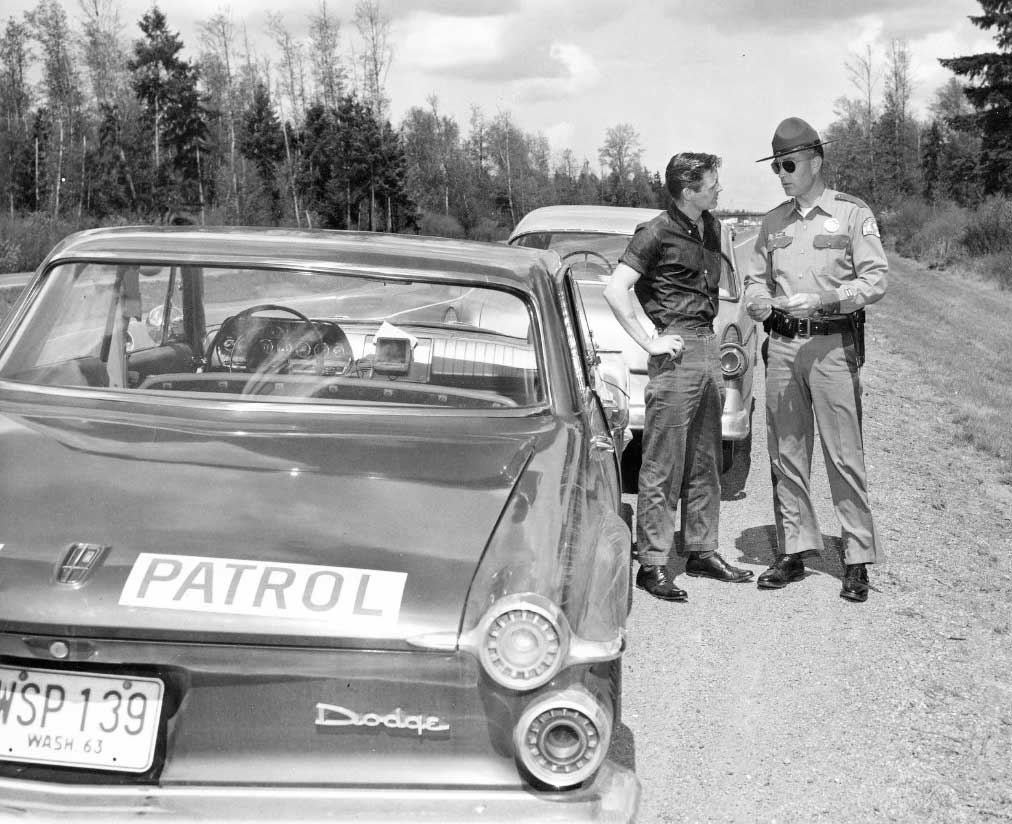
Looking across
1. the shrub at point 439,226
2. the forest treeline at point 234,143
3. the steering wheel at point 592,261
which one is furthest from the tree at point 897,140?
the steering wheel at point 592,261

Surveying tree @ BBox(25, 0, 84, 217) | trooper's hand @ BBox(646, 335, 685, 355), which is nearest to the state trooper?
trooper's hand @ BBox(646, 335, 685, 355)

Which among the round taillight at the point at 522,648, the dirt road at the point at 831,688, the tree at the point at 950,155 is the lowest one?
the dirt road at the point at 831,688

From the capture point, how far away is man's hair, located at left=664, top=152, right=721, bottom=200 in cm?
514

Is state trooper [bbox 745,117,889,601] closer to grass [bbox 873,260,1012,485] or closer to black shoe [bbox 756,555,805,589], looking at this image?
black shoe [bbox 756,555,805,589]

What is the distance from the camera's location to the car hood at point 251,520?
244 cm

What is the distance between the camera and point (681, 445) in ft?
17.6

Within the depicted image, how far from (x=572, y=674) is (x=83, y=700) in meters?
1.04

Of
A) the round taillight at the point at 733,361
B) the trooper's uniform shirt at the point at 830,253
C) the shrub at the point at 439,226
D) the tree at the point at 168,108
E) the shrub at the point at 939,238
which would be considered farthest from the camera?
the shrub at the point at 439,226

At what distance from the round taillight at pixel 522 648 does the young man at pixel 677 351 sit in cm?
290

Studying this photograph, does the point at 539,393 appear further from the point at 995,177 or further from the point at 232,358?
the point at 995,177

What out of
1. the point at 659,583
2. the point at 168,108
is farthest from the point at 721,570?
the point at 168,108

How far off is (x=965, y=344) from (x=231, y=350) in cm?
1527

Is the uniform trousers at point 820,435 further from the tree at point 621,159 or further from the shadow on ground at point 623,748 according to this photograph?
the tree at point 621,159

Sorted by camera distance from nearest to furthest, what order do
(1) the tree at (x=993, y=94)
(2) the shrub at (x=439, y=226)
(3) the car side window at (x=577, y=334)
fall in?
1. (3) the car side window at (x=577, y=334)
2. (1) the tree at (x=993, y=94)
3. (2) the shrub at (x=439, y=226)
